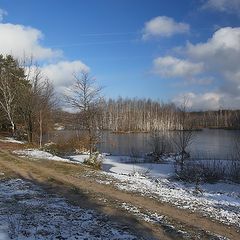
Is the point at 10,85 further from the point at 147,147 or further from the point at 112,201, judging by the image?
the point at 112,201

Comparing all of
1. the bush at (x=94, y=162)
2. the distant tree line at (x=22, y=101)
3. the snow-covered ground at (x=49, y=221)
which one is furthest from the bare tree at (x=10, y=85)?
the snow-covered ground at (x=49, y=221)

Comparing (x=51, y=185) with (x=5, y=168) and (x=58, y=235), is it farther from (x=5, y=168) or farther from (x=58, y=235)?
(x=58, y=235)

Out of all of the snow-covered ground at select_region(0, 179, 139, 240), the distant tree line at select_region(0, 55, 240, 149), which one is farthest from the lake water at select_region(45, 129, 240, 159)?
the snow-covered ground at select_region(0, 179, 139, 240)

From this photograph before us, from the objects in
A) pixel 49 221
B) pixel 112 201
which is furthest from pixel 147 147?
pixel 49 221

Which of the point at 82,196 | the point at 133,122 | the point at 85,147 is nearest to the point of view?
the point at 82,196

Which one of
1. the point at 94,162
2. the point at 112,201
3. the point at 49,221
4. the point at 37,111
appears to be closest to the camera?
the point at 49,221

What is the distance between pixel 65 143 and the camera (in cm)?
4072

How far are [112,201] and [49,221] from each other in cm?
290

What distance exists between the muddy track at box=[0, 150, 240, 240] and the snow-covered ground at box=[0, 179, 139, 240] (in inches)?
19.2

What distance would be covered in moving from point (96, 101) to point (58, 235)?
20.2m

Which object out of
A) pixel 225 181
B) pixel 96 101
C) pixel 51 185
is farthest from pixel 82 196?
pixel 96 101

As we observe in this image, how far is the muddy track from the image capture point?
8.98 m

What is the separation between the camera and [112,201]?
38.8 feet

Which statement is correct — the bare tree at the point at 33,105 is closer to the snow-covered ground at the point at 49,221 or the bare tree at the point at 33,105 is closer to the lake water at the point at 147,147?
the lake water at the point at 147,147
